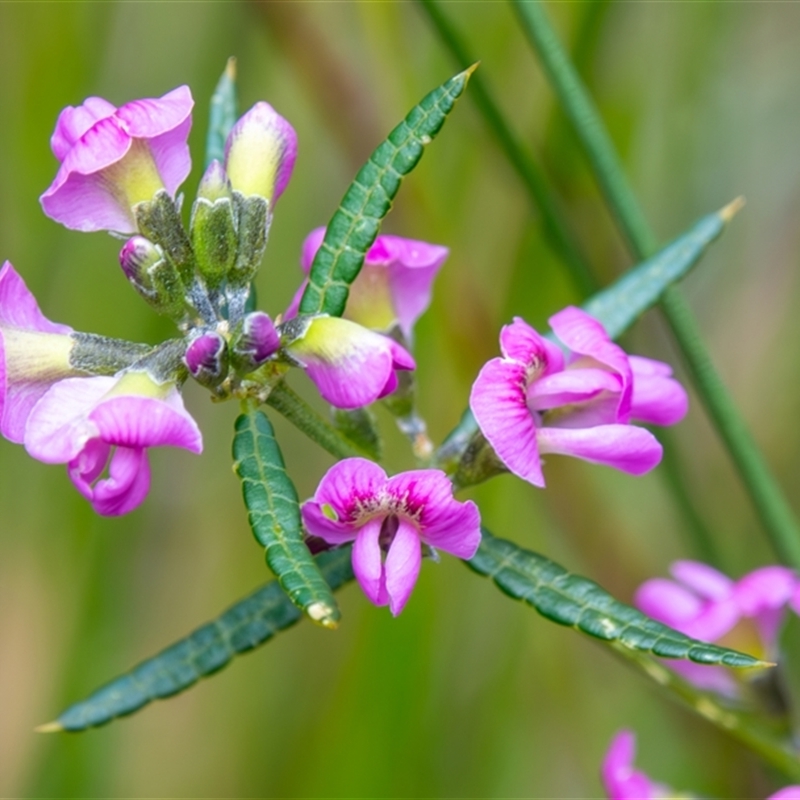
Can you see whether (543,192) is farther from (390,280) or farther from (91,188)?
(91,188)

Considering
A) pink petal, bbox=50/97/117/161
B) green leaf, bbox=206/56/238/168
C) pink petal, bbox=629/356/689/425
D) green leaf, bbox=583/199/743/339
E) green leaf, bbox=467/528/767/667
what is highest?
green leaf, bbox=206/56/238/168

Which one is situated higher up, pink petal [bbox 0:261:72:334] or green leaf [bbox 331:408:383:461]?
pink petal [bbox 0:261:72:334]

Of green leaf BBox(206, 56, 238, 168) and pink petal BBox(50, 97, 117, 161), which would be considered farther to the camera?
green leaf BBox(206, 56, 238, 168)

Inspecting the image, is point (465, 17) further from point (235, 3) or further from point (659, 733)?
point (659, 733)

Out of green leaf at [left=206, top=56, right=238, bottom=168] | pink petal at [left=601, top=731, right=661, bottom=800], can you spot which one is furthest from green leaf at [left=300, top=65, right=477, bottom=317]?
pink petal at [left=601, top=731, right=661, bottom=800]

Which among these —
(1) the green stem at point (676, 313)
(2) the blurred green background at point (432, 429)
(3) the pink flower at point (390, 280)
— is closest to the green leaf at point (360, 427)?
(3) the pink flower at point (390, 280)

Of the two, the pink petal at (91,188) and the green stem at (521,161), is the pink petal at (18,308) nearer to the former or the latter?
the pink petal at (91,188)

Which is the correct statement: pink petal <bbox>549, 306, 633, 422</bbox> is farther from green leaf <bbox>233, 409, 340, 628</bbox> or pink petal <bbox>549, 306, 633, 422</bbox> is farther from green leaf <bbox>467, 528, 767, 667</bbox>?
green leaf <bbox>233, 409, 340, 628</bbox>

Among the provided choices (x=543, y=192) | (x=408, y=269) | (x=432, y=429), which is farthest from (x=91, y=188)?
(x=432, y=429)
